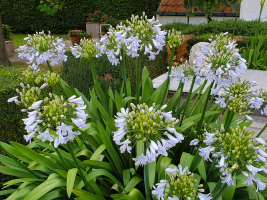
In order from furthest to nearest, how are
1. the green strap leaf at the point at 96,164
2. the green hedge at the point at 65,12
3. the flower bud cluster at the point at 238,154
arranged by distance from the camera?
1. the green hedge at the point at 65,12
2. the green strap leaf at the point at 96,164
3. the flower bud cluster at the point at 238,154

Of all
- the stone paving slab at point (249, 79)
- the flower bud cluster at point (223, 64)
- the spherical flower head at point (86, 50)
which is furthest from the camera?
the stone paving slab at point (249, 79)

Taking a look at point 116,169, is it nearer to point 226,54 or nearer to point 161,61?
point 226,54

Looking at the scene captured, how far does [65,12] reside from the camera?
64.2ft

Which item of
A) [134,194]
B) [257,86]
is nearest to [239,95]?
[134,194]

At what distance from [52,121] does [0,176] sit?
2.03m

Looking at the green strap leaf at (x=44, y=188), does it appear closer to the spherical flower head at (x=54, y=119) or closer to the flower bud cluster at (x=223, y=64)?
the spherical flower head at (x=54, y=119)

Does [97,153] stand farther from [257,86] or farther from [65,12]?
[65,12]

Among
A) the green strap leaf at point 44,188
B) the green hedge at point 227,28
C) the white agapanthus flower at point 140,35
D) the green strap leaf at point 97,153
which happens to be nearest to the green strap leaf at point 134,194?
the green strap leaf at point 97,153

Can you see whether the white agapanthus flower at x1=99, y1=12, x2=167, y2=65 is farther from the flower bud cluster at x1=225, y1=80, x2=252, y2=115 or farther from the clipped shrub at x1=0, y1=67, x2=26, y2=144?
the clipped shrub at x1=0, y1=67, x2=26, y2=144

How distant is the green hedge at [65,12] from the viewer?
18781 millimetres

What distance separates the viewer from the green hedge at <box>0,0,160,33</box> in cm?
1878

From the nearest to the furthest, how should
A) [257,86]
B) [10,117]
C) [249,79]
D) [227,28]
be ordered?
[10,117] → [257,86] → [249,79] → [227,28]

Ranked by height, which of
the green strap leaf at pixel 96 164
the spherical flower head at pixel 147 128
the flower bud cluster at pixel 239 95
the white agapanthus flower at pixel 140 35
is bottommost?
the green strap leaf at pixel 96 164

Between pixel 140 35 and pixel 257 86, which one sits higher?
pixel 140 35
